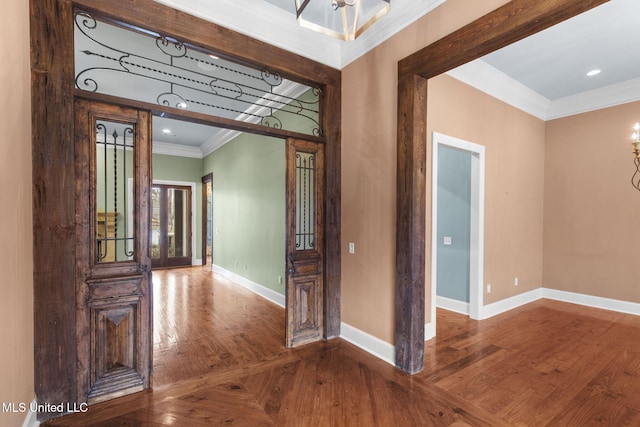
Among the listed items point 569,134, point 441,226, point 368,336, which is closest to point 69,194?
point 368,336

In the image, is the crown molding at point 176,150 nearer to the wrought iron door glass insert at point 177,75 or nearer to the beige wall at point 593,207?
the wrought iron door glass insert at point 177,75

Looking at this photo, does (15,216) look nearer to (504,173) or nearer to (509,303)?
(504,173)

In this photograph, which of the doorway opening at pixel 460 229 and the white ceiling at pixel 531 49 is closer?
the white ceiling at pixel 531 49

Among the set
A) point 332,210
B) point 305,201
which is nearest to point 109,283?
point 305,201

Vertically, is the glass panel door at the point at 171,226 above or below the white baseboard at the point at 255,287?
above

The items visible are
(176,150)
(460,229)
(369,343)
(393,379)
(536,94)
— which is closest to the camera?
(393,379)

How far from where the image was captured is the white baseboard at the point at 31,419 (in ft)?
5.92

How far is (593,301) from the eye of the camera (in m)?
4.61

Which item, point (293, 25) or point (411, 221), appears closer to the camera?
point (411, 221)

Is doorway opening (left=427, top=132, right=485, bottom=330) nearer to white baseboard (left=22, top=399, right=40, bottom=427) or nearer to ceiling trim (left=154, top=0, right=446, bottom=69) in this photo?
ceiling trim (left=154, top=0, right=446, bottom=69)

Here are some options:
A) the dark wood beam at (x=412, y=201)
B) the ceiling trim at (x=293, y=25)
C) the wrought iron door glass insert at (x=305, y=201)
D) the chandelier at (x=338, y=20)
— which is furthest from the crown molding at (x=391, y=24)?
the wrought iron door glass insert at (x=305, y=201)

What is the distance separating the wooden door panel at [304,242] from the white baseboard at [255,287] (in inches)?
56.1

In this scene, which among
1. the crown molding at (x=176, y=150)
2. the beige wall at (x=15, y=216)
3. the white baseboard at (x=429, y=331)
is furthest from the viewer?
the crown molding at (x=176, y=150)

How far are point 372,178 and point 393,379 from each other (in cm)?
191
